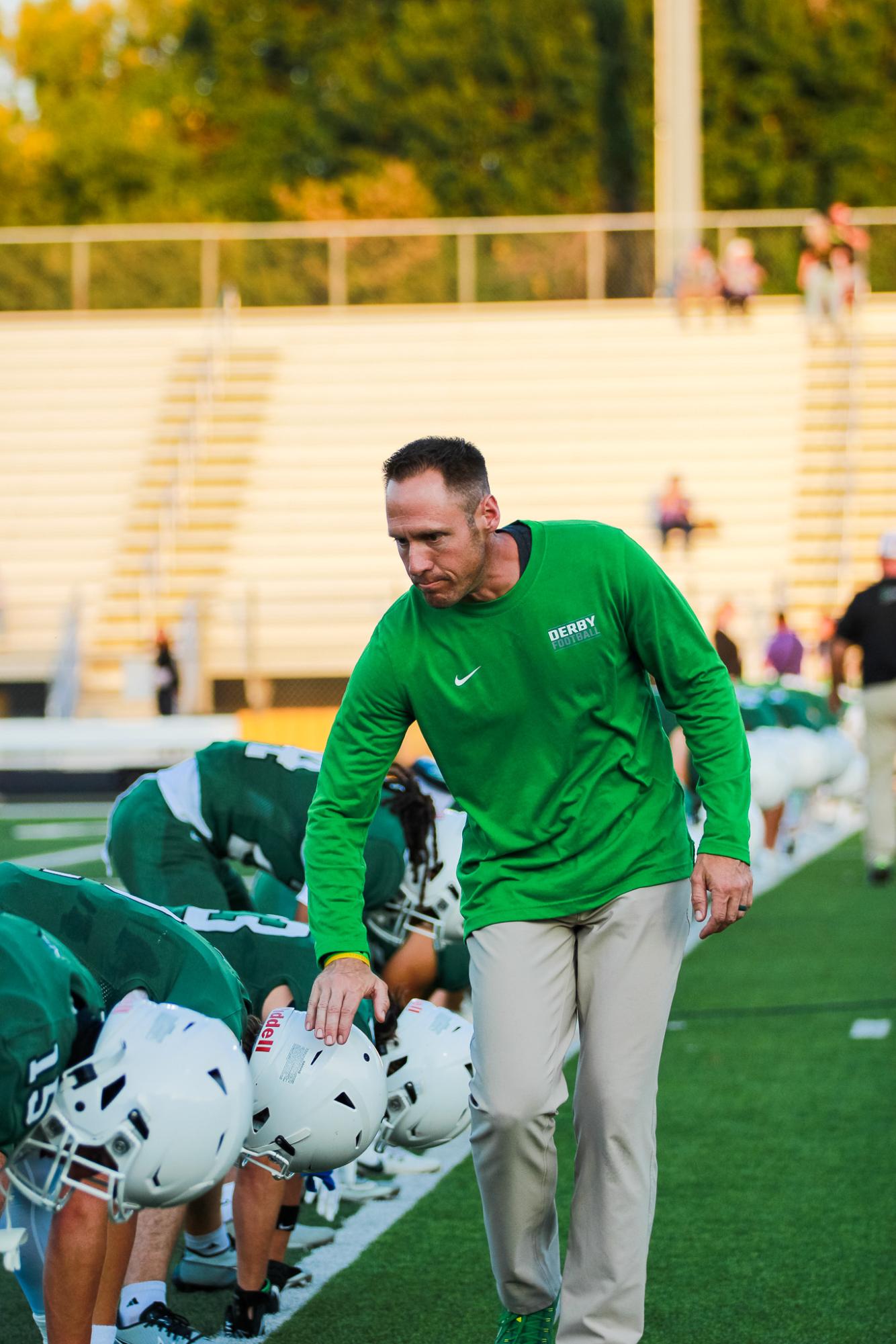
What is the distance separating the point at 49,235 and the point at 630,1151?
81.4 feet

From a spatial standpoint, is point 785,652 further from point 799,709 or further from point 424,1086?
point 424,1086

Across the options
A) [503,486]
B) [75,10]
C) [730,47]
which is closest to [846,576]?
[503,486]

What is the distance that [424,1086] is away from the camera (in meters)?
4.29

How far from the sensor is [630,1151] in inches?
156

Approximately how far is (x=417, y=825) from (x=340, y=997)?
1.57 m

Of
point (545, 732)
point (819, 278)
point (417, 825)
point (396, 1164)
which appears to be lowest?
point (396, 1164)

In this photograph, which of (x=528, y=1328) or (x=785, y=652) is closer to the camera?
(x=528, y=1328)

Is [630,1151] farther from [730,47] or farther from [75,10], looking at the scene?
[75,10]

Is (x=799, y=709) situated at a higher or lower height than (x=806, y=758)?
higher

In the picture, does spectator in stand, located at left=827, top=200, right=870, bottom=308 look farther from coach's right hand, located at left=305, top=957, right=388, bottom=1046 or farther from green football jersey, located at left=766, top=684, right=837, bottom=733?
coach's right hand, located at left=305, top=957, right=388, bottom=1046

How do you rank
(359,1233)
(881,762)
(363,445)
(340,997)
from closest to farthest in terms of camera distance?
(340,997) → (359,1233) → (881,762) → (363,445)

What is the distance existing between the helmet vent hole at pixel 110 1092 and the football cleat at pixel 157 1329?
3.54 ft

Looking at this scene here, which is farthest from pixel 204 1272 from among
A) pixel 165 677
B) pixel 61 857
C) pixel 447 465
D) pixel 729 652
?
pixel 165 677

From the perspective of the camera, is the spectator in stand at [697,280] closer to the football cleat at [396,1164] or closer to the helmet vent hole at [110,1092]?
the football cleat at [396,1164]
